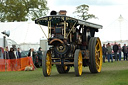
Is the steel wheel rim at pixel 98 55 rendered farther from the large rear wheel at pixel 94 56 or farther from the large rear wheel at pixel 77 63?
the large rear wheel at pixel 77 63

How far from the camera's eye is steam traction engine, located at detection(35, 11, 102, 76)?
15086mm

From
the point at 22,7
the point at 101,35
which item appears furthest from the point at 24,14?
the point at 101,35

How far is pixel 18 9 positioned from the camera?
62.3 m

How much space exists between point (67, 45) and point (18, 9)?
48179mm

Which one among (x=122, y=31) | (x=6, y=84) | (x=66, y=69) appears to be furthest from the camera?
(x=122, y=31)

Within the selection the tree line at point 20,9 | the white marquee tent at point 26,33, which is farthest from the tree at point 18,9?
the white marquee tent at point 26,33

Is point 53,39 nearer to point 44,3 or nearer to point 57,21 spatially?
point 57,21

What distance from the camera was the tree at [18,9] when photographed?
6200 cm

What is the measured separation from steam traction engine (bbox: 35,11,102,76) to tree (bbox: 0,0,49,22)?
152 ft

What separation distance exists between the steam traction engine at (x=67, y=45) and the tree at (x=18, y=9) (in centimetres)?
4621

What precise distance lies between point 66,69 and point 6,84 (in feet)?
18.9

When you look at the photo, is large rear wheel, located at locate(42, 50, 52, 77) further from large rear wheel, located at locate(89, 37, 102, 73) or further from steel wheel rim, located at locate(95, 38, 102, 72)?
steel wheel rim, located at locate(95, 38, 102, 72)

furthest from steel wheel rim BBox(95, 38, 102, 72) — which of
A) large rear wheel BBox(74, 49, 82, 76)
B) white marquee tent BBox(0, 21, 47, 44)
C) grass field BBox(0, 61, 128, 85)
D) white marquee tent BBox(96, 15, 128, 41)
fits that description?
white marquee tent BBox(96, 15, 128, 41)

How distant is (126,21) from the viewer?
45344 millimetres
